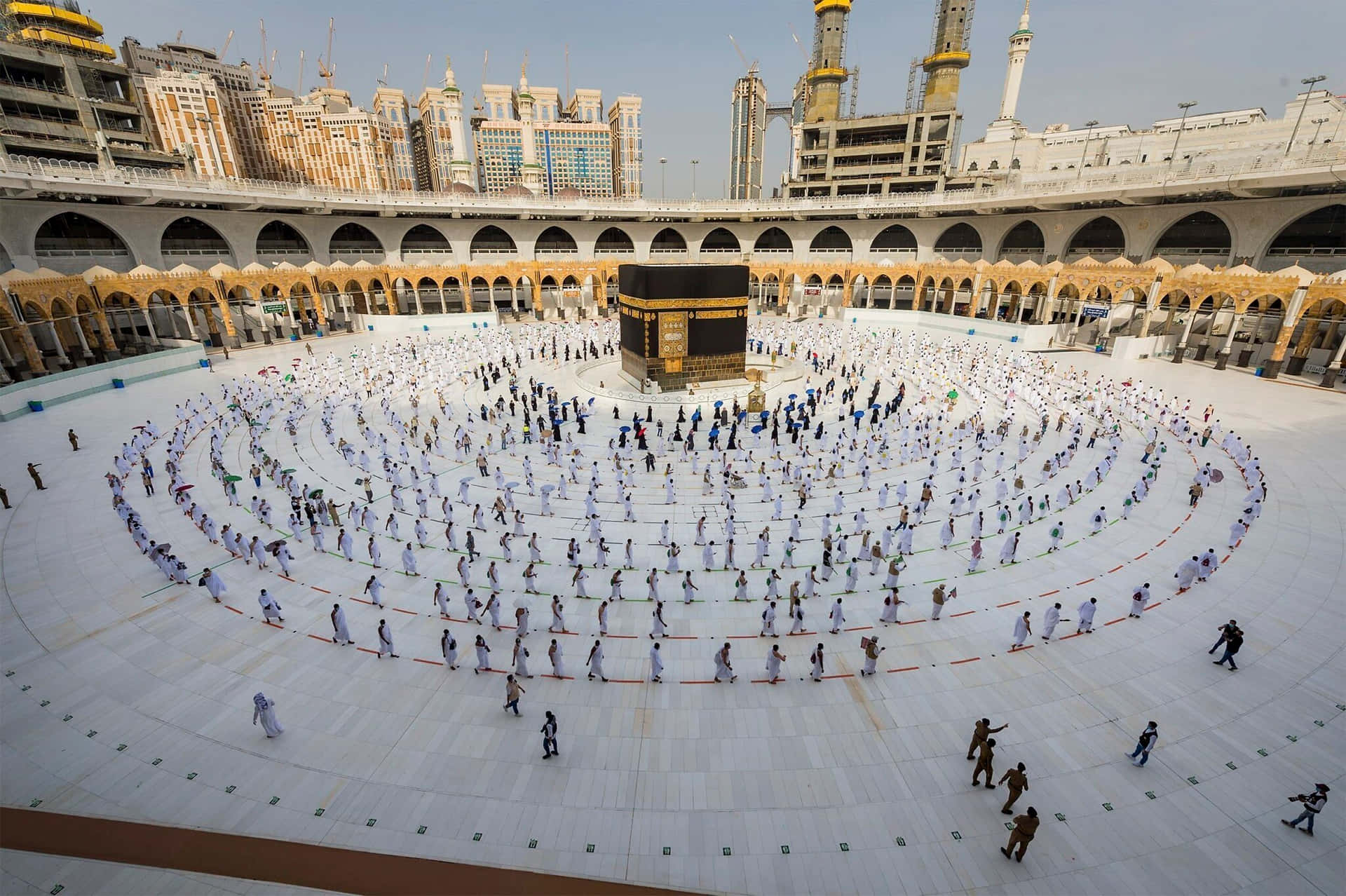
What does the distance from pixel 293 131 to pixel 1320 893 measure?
471 feet

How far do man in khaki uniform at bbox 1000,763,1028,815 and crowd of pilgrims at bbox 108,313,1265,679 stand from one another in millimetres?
2476

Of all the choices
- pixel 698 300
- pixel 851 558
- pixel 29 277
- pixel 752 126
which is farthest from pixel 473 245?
pixel 752 126

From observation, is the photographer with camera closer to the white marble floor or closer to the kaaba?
the white marble floor

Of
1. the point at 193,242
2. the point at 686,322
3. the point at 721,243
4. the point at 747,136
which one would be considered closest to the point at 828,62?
the point at 721,243

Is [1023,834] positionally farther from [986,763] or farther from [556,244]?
[556,244]

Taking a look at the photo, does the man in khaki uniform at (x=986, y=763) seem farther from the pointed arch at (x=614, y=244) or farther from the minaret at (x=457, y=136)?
the minaret at (x=457, y=136)

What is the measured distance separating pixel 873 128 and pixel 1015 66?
13442 mm

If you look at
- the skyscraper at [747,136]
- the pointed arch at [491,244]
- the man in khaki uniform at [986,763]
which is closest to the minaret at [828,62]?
the pointed arch at [491,244]

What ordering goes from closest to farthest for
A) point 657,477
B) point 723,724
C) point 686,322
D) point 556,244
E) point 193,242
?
point 723,724
point 657,477
point 686,322
point 193,242
point 556,244

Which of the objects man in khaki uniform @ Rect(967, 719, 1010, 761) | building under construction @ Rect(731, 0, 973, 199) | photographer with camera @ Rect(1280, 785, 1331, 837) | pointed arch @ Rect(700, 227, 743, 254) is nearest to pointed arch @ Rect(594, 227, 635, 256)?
pointed arch @ Rect(700, 227, 743, 254)

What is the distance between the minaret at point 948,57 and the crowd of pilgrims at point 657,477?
44420 millimetres

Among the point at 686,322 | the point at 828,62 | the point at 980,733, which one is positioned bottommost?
the point at 980,733

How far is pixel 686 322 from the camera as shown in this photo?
2520 cm

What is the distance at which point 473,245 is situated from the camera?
163ft
